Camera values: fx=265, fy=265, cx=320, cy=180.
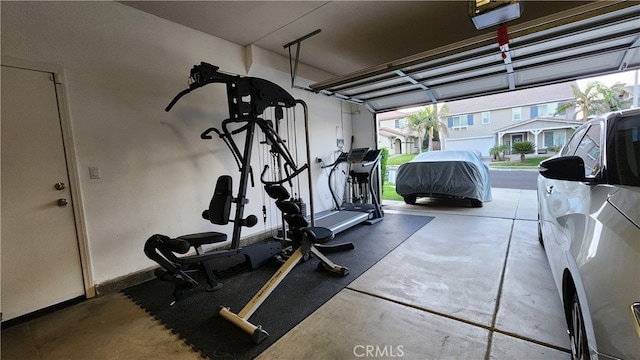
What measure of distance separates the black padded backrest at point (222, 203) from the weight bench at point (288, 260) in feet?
1.38

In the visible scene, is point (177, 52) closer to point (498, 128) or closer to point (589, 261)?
point (589, 261)

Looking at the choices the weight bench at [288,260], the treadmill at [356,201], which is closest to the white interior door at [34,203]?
the weight bench at [288,260]

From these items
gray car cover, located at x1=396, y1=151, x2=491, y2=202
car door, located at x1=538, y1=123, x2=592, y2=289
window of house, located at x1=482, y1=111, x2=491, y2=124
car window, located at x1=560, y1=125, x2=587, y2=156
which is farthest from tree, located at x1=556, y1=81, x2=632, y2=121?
car door, located at x1=538, y1=123, x2=592, y2=289

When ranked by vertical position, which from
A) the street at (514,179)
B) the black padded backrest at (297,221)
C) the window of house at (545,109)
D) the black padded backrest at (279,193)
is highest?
the window of house at (545,109)

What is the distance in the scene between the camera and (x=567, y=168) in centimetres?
144

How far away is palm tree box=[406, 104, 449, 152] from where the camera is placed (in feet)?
47.6

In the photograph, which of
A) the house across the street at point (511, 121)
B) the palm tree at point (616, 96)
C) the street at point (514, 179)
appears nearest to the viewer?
the palm tree at point (616, 96)

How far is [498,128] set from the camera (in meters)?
11.0

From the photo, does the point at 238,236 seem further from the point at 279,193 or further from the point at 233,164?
the point at 233,164

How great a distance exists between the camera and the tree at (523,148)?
357 inches

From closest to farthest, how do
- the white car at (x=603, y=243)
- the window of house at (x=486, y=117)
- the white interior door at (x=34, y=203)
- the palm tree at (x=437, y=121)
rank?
the white car at (x=603, y=243) < the white interior door at (x=34, y=203) < the window of house at (x=486, y=117) < the palm tree at (x=437, y=121)

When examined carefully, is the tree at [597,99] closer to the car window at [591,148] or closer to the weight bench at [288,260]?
the car window at [591,148]

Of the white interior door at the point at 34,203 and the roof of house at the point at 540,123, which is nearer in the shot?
the white interior door at the point at 34,203

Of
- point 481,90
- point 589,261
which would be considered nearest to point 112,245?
point 589,261
